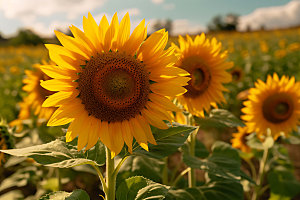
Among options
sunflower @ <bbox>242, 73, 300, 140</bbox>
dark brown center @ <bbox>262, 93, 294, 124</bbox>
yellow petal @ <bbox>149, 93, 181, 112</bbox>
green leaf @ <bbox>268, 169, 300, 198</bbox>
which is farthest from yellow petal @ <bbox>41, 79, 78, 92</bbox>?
green leaf @ <bbox>268, 169, 300, 198</bbox>

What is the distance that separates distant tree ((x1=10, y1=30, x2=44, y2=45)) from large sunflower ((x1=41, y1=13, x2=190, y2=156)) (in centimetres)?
3036

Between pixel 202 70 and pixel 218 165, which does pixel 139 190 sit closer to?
pixel 218 165

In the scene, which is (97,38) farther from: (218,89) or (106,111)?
(218,89)

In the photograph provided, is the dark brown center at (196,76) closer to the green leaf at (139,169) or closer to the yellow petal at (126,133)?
the green leaf at (139,169)

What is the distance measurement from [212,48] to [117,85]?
3.44 ft

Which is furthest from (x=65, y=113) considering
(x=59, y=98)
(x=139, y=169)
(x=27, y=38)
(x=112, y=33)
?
(x=27, y=38)

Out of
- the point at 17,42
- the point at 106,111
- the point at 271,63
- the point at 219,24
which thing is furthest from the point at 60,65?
the point at 219,24

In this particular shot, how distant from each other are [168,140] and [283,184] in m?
2.08

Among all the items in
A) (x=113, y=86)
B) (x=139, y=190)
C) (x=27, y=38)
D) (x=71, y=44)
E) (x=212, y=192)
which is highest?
(x=27, y=38)

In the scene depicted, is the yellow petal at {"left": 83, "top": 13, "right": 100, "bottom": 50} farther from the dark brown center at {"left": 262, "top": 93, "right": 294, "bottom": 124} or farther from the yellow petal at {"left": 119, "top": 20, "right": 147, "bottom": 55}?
the dark brown center at {"left": 262, "top": 93, "right": 294, "bottom": 124}

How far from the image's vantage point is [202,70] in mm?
2164

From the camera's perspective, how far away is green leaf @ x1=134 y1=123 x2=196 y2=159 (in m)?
1.42

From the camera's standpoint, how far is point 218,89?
220cm

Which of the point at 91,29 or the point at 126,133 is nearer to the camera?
the point at 91,29
